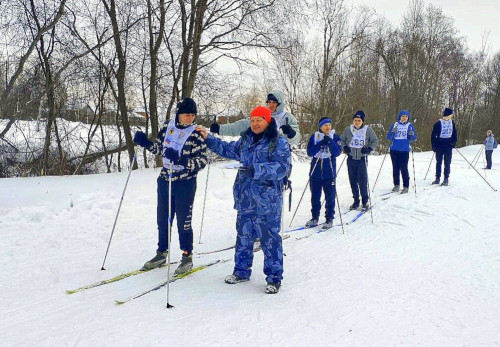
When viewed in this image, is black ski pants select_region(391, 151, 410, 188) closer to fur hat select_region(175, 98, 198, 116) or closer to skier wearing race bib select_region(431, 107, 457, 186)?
skier wearing race bib select_region(431, 107, 457, 186)

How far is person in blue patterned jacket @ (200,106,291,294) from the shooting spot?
361cm

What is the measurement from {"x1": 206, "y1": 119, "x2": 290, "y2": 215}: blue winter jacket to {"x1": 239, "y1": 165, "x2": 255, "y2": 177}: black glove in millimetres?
24

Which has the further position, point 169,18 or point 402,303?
point 169,18

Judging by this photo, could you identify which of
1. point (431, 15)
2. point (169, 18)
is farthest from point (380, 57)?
point (169, 18)

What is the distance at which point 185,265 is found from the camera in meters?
4.14

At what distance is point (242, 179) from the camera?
3.76 m

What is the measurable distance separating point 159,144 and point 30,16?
10.7 m

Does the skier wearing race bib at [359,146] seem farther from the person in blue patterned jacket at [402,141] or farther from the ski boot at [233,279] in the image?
the ski boot at [233,279]

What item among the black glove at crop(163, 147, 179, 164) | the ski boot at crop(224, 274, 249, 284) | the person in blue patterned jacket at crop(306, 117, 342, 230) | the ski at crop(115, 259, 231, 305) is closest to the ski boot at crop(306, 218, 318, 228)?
the person in blue patterned jacket at crop(306, 117, 342, 230)

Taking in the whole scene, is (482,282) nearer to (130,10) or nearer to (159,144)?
(159,144)

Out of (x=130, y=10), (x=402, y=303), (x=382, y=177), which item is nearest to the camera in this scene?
(x=402, y=303)

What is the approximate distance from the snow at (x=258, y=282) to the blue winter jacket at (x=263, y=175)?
82 centimetres

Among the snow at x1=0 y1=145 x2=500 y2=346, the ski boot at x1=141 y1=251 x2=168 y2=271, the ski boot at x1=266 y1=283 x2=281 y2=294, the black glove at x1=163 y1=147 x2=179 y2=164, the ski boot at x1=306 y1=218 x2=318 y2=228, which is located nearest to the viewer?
the snow at x1=0 y1=145 x2=500 y2=346

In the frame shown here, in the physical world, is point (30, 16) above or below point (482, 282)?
above
